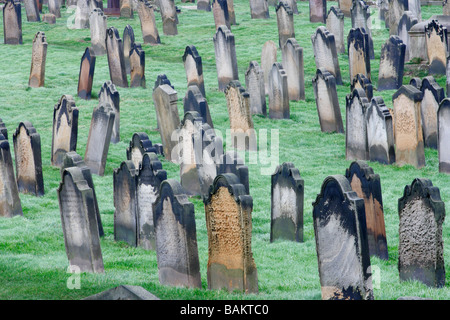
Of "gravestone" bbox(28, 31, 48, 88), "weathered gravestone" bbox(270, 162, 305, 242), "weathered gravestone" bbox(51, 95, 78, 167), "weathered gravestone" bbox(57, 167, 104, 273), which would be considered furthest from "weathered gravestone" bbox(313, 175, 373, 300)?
"gravestone" bbox(28, 31, 48, 88)

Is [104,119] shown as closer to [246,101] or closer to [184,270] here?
[246,101]

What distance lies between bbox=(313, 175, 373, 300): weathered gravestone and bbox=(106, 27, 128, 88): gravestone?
11.5 metres

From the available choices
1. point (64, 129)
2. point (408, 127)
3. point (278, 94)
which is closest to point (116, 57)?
point (278, 94)

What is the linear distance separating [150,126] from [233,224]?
792 cm

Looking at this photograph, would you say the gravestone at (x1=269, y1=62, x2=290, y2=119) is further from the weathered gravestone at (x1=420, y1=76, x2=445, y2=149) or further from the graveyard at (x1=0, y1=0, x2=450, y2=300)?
the weathered gravestone at (x1=420, y1=76, x2=445, y2=149)

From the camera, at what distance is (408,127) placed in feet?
42.2

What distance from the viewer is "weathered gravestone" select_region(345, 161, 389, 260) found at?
8.95 metres

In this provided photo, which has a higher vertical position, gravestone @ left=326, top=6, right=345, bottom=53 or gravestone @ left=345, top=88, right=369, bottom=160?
gravestone @ left=326, top=6, right=345, bottom=53

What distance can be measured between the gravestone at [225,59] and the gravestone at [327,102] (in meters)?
3.60

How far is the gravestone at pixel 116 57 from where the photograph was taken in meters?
18.4

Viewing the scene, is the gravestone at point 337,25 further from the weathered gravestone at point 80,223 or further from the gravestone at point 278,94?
the weathered gravestone at point 80,223

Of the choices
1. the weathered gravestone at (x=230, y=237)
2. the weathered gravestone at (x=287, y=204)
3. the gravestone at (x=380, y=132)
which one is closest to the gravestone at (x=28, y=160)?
the weathered gravestone at (x=287, y=204)

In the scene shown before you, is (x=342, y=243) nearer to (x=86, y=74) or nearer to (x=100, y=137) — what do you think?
(x=100, y=137)

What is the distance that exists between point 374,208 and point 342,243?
67.9 inches
